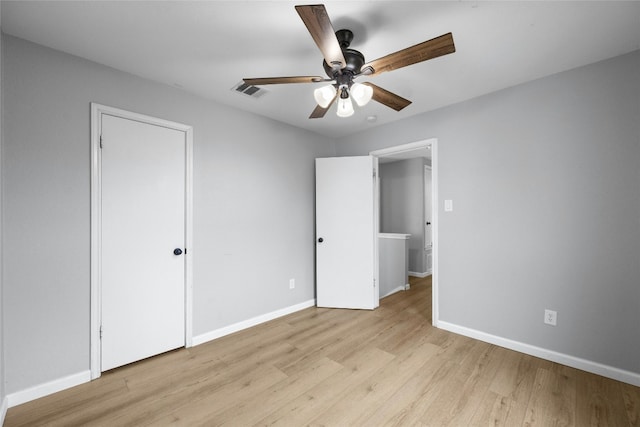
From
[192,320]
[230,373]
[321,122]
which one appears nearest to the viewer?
[230,373]

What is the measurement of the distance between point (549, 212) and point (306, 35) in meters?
2.37

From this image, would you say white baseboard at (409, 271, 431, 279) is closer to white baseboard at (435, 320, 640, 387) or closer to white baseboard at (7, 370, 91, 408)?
white baseboard at (435, 320, 640, 387)

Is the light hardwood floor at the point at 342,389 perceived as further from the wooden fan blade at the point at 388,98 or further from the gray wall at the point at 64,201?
the wooden fan blade at the point at 388,98

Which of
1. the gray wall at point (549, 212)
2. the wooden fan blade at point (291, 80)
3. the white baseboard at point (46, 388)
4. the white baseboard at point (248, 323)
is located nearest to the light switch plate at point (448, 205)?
the gray wall at point (549, 212)

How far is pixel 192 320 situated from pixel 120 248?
2.98 feet

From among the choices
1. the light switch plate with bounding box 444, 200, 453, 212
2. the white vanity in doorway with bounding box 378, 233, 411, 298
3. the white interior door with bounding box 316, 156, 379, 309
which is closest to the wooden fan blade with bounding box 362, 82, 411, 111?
the light switch plate with bounding box 444, 200, 453, 212

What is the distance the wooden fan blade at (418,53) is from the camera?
131 centimetres

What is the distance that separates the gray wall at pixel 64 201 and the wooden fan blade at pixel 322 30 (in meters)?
1.70

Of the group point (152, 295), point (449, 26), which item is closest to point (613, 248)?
point (449, 26)

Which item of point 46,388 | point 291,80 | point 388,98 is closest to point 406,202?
point 388,98

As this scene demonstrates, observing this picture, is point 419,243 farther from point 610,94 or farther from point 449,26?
point 449,26

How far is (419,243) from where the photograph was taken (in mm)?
5391

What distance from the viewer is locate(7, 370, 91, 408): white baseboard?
1.75 m

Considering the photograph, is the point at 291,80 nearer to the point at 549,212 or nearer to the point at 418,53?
the point at 418,53
